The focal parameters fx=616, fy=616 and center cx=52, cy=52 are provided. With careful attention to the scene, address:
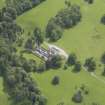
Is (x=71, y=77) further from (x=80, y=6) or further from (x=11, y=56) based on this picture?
(x=80, y=6)

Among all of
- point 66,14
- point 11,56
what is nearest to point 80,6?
point 66,14

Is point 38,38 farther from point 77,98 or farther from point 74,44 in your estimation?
point 77,98

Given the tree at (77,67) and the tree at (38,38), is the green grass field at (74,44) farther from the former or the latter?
the tree at (38,38)

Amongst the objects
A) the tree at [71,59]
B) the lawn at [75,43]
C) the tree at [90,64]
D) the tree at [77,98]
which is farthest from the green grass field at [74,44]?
the tree at [71,59]

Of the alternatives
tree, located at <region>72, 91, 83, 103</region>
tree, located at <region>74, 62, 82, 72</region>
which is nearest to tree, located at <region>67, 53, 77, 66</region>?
tree, located at <region>74, 62, 82, 72</region>

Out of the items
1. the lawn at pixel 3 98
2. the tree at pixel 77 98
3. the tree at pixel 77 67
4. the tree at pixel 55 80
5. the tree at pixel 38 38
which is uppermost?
the tree at pixel 38 38

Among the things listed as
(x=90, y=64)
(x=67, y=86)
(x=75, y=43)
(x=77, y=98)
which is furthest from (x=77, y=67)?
(x=77, y=98)

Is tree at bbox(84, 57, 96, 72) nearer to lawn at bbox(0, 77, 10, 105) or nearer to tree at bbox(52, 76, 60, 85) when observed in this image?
tree at bbox(52, 76, 60, 85)

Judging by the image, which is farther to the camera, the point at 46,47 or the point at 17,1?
the point at 17,1
